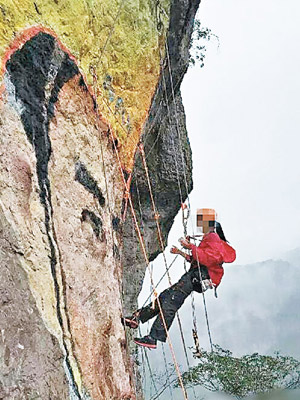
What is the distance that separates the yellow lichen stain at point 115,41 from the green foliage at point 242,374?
Answer: 1277 cm

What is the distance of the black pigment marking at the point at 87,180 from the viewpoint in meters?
4.69

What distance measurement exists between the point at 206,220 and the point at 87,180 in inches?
70.7

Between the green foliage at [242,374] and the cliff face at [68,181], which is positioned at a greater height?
the green foliage at [242,374]

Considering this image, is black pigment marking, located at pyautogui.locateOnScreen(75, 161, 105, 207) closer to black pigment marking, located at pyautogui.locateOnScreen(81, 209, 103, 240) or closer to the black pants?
black pigment marking, located at pyautogui.locateOnScreen(81, 209, 103, 240)

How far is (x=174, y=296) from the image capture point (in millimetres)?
6070

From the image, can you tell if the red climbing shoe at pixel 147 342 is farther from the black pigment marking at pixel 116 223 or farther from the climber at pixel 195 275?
the black pigment marking at pixel 116 223

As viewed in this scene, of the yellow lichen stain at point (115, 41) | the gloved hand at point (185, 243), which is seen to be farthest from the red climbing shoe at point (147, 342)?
the yellow lichen stain at point (115, 41)

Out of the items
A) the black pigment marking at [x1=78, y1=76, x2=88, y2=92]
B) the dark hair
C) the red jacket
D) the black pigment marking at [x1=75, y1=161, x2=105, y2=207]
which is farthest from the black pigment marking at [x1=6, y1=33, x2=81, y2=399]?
the dark hair

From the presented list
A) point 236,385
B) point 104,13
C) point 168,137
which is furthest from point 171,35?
point 236,385

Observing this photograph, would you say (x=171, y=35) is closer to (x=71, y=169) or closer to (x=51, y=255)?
(x=71, y=169)

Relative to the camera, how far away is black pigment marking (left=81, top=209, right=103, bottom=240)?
15.4 feet

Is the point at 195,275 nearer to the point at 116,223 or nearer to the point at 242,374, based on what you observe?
the point at 116,223

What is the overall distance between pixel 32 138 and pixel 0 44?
759 millimetres

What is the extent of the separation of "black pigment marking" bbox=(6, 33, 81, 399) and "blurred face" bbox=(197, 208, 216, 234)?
233 cm
